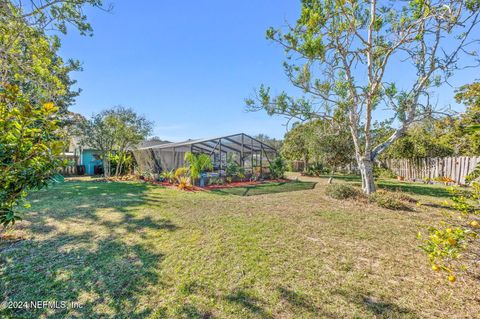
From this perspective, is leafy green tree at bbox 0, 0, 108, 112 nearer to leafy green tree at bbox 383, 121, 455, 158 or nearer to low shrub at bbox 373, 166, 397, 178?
leafy green tree at bbox 383, 121, 455, 158

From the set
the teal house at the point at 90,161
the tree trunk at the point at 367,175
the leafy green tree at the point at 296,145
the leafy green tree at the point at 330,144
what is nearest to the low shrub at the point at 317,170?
the leafy green tree at the point at 296,145

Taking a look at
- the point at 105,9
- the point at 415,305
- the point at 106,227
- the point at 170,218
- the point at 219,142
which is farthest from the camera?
the point at 219,142

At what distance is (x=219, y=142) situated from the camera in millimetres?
13141

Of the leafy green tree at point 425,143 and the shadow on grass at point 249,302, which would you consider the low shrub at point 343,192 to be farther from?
the leafy green tree at point 425,143

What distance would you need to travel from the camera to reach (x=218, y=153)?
45.9 feet

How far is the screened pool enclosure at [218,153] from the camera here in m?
13.1

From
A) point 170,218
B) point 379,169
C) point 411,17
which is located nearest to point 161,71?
point 170,218

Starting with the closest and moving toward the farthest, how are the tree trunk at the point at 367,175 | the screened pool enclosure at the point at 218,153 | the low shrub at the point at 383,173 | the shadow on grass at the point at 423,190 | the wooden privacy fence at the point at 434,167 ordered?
the tree trunk at the point at 367,175, the shadow on grass at the point at 423,190, the wooden privacy fence at the point at 434,167, the screened pool enclosure at the point at 218,153, the low shrub at the point at 383,173

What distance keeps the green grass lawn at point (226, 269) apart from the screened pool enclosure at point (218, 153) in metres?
8.02

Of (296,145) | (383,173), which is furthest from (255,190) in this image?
(383,173)

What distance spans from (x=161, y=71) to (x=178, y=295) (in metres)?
12.3

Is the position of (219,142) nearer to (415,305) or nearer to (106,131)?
(106,131)

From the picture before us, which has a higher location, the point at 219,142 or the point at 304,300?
the point at 219,142

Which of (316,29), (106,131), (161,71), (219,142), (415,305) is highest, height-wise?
(161,71)
